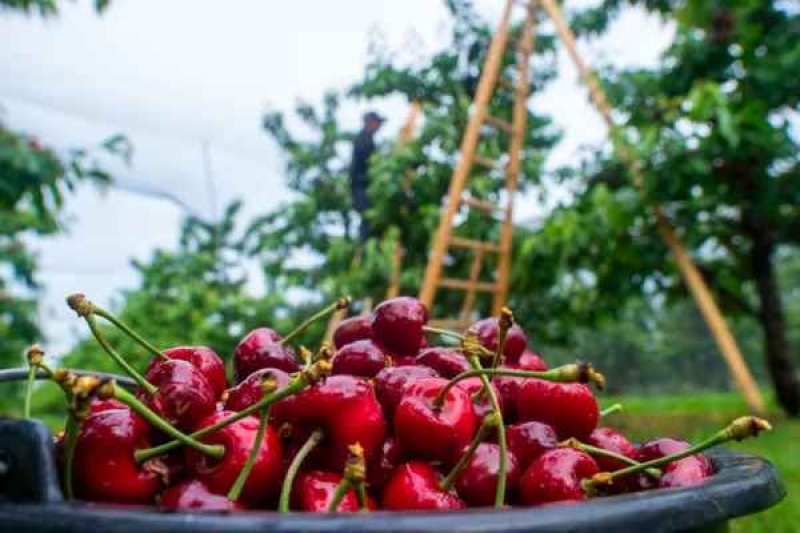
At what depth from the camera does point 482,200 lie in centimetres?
453

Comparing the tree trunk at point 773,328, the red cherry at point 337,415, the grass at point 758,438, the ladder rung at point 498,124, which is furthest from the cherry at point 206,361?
the tree trunk at point 773,328

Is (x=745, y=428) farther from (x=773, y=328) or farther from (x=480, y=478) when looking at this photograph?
(x=773, y=328)

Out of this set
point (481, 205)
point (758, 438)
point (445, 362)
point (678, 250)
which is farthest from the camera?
point (678, 250)

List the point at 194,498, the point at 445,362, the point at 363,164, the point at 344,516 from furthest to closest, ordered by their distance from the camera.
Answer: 1. the point at 363,164
2. the point at 445,362
3. the point at 194,498
4. the point at 344,516

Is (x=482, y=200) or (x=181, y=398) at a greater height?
(x=482, y=200)

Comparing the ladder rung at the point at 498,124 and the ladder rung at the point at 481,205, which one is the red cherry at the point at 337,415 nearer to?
the ladder rung at the point at 481,205

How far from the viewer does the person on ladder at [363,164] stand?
16.4 ft

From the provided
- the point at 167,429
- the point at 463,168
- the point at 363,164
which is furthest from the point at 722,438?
the point at 363,164

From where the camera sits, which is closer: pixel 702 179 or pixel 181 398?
pixel 181 398

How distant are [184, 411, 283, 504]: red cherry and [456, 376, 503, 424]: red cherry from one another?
154 millimetres

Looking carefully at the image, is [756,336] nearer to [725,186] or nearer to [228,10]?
[228,10]

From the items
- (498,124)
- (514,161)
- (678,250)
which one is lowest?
(678,250)

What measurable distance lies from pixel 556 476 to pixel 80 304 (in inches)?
13.4

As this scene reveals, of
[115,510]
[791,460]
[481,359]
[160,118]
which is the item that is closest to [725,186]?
[791,460]
